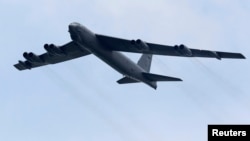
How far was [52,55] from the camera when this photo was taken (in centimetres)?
6525

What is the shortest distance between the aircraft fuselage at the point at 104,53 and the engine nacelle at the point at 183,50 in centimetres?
725

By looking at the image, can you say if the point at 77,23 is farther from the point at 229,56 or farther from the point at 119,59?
the point at 229,56

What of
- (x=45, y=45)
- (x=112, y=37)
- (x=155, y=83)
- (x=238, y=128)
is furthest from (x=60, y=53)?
(x=238, y=128)

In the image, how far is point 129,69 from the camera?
2496 inches

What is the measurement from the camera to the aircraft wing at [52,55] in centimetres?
6438

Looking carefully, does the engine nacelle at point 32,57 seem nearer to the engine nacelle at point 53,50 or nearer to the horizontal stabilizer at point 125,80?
the engine nacelle at point 53,50

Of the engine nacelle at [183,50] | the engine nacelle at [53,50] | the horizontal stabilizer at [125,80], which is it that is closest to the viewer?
the engine nacelle at [183,50]

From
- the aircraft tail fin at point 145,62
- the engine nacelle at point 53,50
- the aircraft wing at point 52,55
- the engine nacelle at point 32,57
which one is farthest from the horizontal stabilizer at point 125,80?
the engine nacelle at point 32,57

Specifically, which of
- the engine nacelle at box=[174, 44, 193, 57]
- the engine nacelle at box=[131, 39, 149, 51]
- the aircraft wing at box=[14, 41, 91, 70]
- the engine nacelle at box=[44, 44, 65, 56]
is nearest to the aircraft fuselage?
the engine nacelle at box=[131, 39, 149, 51]

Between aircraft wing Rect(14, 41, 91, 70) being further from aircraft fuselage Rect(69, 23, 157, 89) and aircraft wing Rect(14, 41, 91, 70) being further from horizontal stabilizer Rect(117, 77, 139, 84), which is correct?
horizontal stabilizer Rect(117, 77, 139, 84)

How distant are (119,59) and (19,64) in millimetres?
13985

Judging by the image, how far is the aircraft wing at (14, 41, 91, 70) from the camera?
6438 cm

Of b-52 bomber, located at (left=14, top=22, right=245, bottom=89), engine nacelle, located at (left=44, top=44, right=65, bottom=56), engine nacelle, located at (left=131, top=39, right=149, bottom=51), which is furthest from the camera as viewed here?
engine nacelle, located at (left=44, top=44, right=65, bottom=56)

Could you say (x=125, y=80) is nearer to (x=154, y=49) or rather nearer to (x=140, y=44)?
(x=154, y=49)
